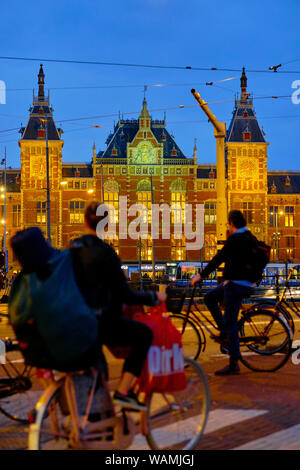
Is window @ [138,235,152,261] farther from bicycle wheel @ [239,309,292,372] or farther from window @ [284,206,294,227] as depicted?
bicycle wheel @ [239,309,292,372]

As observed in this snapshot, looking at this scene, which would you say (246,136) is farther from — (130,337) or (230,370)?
(130,337)

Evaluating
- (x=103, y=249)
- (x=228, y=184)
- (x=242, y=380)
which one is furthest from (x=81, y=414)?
(x=228, y=184)

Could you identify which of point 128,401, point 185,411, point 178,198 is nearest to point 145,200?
point 178,198

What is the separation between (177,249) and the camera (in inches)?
1996

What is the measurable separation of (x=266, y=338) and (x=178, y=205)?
1789 inches

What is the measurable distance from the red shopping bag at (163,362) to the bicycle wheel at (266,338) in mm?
2797

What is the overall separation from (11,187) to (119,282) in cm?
5263

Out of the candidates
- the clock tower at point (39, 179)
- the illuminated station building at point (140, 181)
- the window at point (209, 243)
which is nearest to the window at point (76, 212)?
the illuminated station building at point (140, 181)

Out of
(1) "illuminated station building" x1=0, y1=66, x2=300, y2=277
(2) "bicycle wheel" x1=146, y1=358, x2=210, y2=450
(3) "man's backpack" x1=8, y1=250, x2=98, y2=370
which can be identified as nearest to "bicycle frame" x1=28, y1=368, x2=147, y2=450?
(3) "man's backpack" x1=8, y1=250, x2=98, y2=370

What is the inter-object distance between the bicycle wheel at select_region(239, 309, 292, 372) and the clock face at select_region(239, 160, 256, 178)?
1826 inches

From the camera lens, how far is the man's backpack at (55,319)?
2893 millimetres

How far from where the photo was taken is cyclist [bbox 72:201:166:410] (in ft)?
10.3

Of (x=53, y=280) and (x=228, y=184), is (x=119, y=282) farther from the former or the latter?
(x=228, y=184)

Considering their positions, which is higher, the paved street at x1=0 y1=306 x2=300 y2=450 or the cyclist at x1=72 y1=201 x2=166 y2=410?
the cyclist at x1=72 y1=201 x2=166 y2=410
